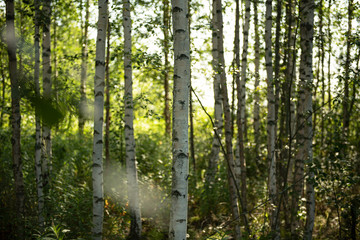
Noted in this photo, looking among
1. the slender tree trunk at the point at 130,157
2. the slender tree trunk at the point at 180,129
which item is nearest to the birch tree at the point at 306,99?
the slender tree trunk at the point at 180,129

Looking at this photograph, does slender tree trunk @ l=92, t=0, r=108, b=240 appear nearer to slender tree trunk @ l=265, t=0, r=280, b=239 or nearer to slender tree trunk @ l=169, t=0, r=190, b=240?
slender tree trunk @ l=169, t=0, r=190, b=240

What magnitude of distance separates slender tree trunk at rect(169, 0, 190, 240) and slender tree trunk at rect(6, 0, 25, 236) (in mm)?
2136

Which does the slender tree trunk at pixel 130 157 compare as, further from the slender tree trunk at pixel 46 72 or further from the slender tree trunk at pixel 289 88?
the slender tree trunk at pixel 289 88

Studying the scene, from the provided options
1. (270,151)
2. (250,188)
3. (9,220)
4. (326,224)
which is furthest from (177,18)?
(250,188)

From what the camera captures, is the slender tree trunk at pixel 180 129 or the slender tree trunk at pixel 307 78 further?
the slender tree trunk at pixel 307 78

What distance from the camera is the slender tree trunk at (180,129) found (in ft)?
11.8

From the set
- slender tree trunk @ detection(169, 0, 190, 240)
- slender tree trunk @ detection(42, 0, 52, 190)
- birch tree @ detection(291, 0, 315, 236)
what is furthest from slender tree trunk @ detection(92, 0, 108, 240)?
birch tree @ detection(291, 0, 315, 236)

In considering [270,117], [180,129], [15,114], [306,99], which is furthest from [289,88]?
[15,114]

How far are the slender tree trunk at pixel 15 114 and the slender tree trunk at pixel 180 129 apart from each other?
214 cm

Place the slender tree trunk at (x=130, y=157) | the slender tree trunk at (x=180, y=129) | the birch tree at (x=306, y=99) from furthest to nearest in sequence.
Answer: the slender tree trunk at (x=130, y=157)
the birch tree at (x=306, y=99)
the slender tree trunk at (x=180, y=129)

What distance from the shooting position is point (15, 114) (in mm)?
4941

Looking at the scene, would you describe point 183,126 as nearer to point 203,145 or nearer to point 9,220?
point 9,220

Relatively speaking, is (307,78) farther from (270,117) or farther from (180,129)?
(180,129)

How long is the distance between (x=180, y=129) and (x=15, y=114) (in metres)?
2.88
